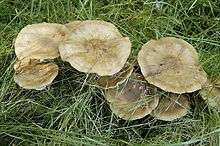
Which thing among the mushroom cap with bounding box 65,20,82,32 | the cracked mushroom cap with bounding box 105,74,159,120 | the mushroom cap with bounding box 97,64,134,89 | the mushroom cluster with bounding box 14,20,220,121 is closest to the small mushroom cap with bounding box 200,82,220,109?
the mushroom cluster with bounding box 14,20,220,121

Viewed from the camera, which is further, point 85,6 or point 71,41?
point 85,6

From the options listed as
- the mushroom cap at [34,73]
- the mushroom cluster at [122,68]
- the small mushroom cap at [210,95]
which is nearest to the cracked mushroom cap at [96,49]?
the mushroom cluster at [122,68]

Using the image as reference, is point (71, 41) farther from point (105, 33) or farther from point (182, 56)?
point (182, 56)

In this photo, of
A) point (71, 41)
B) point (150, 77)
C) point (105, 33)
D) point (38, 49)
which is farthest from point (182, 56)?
point (38, 49)

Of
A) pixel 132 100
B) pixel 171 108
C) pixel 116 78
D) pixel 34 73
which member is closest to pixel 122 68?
pixel 116 78

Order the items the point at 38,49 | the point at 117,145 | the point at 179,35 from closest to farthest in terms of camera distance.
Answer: the point at 117,145 < the point at 38,49 < the point at 179,35

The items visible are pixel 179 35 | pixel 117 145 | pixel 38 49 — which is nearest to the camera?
pixel 117 145

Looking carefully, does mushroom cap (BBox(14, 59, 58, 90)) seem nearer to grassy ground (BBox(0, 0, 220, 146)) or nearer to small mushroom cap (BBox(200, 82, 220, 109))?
grassy ground (BBox(0, 0, 220, 146))

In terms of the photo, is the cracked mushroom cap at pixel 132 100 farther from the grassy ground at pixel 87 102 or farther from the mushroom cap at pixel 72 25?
the mushroom cap at pixel 72 25

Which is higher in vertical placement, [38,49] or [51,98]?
[38,49]
